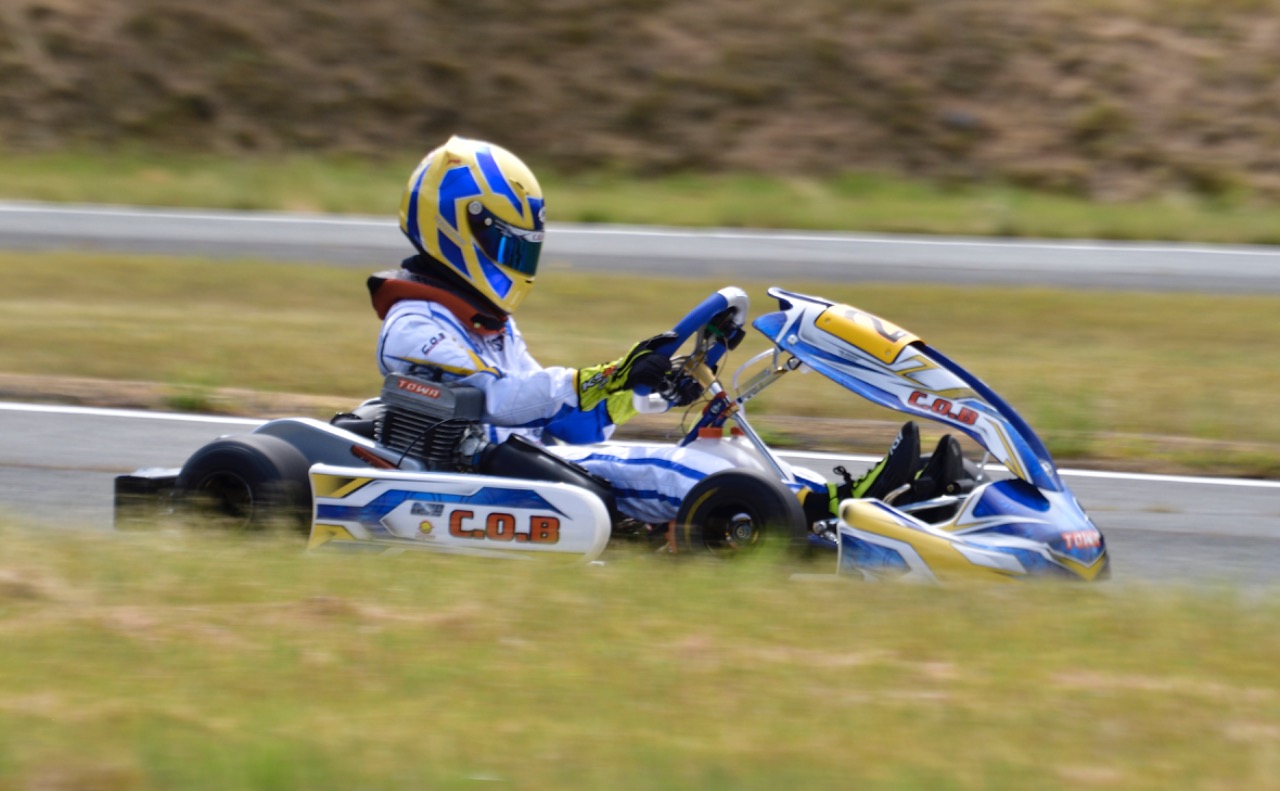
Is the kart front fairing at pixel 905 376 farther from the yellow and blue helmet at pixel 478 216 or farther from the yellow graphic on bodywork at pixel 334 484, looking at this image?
the yellow graphic on bodywork at pixel 334 484

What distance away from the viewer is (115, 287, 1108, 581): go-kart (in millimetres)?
4895

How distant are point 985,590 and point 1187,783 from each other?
1.35 m

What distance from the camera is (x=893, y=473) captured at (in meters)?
5.28

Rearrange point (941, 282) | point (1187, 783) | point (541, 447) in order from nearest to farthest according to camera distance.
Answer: point (1187, 783)
point (541, 447)
point (941, 282)

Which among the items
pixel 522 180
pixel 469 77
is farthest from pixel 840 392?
pixel 469 77

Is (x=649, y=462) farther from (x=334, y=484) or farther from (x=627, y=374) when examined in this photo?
(x=334, y=484)

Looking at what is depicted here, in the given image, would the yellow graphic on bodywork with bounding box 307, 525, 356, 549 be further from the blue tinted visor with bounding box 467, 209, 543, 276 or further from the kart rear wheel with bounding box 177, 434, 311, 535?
the blue tinted visor with bounding box 467, 209, 543, 276

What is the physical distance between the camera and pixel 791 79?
18719mm

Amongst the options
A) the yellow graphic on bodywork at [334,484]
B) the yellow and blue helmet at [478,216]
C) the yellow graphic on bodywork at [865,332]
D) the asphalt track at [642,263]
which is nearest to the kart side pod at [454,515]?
the yellow graphic on bodywork at [334,484]

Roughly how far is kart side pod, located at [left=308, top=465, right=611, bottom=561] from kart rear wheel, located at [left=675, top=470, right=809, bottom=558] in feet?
0.90

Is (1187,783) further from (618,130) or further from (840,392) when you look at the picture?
(618,130)

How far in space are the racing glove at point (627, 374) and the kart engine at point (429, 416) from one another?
356mm

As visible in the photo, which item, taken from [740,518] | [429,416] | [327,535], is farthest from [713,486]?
[327,535]

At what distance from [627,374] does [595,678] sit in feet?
5.96
